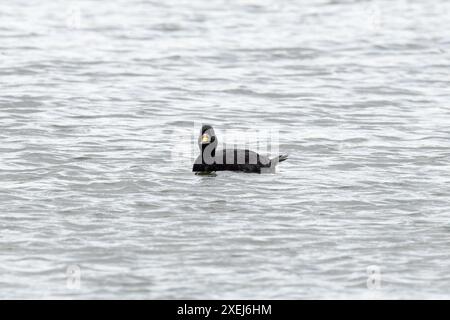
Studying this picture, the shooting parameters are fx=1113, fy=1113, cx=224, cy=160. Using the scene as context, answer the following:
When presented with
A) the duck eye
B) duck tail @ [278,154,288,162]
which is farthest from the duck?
duck tail @ [278,154,288,162]

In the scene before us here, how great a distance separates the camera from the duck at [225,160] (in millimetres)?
16688

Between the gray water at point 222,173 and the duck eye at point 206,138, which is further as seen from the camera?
the duck eye at point 206,138

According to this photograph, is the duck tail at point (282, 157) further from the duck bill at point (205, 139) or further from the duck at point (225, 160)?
the duck bill at point (205, 139)

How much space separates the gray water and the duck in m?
0.20

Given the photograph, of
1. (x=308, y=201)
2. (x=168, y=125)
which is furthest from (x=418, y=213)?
(x=168, y=125)

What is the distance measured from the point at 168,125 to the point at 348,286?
9.70 meters

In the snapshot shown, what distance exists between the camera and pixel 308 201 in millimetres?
15305

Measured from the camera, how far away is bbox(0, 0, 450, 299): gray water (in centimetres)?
1237

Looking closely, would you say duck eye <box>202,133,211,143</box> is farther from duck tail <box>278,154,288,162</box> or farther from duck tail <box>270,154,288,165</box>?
duck tail <box>278,154,288,162</box>

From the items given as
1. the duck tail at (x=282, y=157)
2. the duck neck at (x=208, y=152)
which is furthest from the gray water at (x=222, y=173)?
the duck neck at (x=208, y=152)

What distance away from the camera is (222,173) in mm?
16828

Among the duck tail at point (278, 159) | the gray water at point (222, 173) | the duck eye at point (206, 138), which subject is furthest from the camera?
the duck tail at point (278, 159)

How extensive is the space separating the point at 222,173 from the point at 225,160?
20 centimetres

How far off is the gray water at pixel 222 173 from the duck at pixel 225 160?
0.20 m
